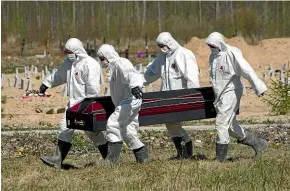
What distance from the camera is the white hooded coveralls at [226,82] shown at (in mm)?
11148

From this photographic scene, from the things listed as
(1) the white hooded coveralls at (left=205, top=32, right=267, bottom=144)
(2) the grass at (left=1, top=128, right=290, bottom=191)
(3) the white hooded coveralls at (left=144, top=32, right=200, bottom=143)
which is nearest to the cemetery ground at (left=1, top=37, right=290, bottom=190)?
(2) the grass at (left=1, top=128, right=290, bottom=191)

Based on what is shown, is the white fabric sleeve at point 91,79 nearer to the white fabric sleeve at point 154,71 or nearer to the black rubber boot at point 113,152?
the black rubber boot at point 113,152

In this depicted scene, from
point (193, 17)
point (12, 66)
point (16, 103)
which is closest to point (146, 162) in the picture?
point (16, 103)

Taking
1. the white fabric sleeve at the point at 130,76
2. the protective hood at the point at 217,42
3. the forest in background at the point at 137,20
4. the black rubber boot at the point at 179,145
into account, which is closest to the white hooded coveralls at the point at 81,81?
the white fabric sleeve at the point at 130,76

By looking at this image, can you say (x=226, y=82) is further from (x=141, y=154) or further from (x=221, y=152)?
(x=141, y=154)

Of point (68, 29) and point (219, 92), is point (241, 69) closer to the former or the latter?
point (219, 92)

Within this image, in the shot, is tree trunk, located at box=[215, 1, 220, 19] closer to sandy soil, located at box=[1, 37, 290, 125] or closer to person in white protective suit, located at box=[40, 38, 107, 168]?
sandy soil, located at box=[1, 37, 290, 125]

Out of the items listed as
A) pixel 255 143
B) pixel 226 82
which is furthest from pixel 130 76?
pixel 255 143

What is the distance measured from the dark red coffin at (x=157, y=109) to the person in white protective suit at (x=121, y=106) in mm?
160

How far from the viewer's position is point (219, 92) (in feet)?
37.0

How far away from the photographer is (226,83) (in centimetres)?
1124

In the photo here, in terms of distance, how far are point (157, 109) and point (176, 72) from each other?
0.80m

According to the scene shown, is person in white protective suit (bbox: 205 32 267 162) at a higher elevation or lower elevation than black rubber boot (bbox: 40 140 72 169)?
higher

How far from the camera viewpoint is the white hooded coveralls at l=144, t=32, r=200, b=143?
38.6 ft
